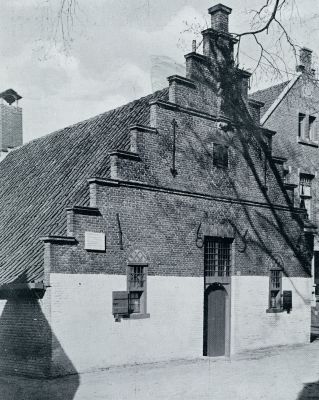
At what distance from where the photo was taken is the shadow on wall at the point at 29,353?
40.9ft

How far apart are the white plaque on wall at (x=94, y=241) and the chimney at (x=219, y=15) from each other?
8.48 meters

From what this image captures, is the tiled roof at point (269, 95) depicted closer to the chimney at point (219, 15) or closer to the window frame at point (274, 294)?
the chimney at point (219, 15)

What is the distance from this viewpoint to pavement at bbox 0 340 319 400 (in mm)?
11750

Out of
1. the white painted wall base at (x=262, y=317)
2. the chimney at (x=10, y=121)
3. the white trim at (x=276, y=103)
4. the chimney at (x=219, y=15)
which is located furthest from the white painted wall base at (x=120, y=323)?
the chimney at (x=10, y=121)

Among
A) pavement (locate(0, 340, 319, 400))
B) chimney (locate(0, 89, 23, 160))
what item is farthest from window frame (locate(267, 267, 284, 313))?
chimney (locate(0, 89, 23, 160))

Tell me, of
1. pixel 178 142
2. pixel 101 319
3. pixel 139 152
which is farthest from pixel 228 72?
pixel 101 319

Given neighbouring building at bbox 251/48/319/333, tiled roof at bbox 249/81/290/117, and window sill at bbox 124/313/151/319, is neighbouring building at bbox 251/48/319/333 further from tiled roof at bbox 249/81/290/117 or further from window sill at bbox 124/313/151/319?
window sill at bbox 124/313/151/319

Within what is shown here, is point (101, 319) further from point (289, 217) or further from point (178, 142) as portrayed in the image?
point (289, 217)

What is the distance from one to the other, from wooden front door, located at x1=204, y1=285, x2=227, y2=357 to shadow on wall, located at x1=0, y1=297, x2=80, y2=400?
5.18m

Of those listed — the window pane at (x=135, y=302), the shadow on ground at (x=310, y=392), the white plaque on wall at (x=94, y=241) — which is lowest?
the shadow on ground at (x=310, y=392)

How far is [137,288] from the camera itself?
1509cm

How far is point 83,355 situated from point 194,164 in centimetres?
648

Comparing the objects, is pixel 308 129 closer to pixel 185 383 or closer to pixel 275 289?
pixel 275 289

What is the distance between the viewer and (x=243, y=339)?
18.0m
